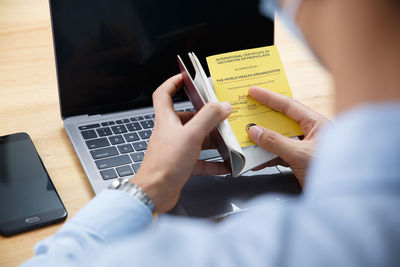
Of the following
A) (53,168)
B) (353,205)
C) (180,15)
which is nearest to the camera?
(353,205)

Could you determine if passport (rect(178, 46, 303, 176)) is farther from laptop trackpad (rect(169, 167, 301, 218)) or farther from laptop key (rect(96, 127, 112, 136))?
laptop key (rect(96, 127, 112, 136))

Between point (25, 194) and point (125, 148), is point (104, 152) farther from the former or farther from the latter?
point (25, 194)

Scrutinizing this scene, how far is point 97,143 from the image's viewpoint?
990 mm

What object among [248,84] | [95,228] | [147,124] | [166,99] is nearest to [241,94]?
[248,84]

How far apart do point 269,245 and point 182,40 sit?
31.0 inches

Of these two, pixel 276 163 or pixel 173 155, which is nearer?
pixel 173 155

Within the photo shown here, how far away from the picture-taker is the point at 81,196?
0.89m

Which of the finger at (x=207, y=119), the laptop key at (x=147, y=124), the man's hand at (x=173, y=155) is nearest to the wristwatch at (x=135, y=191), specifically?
the man's hand at (x=173, y=155)

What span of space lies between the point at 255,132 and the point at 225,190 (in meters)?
0.12

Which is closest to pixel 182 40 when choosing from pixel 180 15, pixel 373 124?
pixel 180 15

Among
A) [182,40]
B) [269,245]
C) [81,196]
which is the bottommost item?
[81,196]

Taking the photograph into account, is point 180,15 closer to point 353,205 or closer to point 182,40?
point 182,40

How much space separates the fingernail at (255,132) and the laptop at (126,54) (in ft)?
0.34

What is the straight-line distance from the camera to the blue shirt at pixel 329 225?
0.34 meters
